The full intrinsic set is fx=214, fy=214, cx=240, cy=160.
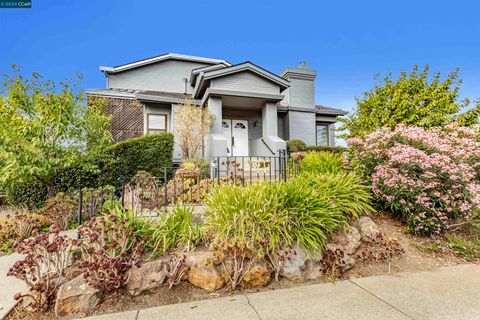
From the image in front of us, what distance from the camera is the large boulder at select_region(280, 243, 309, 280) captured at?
10.6 feet

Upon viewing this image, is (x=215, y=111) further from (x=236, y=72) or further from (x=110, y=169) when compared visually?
(x=110, y=169)

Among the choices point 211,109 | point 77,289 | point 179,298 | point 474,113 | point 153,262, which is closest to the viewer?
point 77,289

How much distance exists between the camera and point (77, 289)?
2.62m

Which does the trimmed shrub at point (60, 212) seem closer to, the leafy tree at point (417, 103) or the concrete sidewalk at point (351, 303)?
the concrete sidewalk at point (351, 303)

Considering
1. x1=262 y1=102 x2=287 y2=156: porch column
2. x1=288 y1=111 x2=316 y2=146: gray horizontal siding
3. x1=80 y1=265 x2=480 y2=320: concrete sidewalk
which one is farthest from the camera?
x1=288 y1=111 x2=316 y2=146: gray horizontal siding

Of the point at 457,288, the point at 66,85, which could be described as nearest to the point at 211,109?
the point at 66,85

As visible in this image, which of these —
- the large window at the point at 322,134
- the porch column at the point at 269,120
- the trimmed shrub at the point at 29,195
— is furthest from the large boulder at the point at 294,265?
the large window at the point at 322,134

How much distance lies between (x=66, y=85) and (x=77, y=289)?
576cm

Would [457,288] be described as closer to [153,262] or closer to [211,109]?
[153,262]

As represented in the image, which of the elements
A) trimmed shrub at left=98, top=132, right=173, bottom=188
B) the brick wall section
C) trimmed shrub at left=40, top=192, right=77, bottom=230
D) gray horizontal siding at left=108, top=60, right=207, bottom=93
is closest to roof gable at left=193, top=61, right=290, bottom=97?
the brick wall section

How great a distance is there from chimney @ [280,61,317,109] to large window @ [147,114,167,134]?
7.89 meters

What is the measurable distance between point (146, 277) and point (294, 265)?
213 centimetres

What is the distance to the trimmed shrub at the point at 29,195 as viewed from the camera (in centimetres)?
731

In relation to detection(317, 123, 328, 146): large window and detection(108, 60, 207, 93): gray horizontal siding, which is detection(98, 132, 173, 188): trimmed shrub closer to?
detection(108, 60, 207, 93): gray horizontal siding
